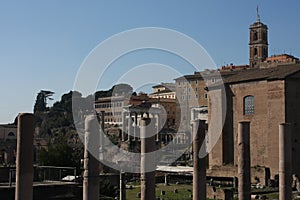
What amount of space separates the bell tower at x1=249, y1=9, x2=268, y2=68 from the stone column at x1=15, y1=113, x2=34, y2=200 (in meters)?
58.3

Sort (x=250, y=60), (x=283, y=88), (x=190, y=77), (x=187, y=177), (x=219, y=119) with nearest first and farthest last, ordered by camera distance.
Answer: (x=283, y=88), (x=187, y=177), (x=219, y=119), (x=190, y=77), (x=250, y=60)

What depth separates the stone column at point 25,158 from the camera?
312 inches

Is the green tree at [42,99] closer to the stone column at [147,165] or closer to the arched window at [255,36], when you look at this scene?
the arched window at [255,36]

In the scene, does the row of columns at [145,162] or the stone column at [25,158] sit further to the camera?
the row of columns at [145,162]

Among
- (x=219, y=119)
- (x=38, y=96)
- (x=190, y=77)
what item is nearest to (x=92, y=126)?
(x=219, y=119)

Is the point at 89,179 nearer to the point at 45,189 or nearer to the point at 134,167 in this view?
the point at 45,189

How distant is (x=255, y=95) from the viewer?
3266cm

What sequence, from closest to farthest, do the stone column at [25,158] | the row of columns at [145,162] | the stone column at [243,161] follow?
the stone column at [25,158] < the row of columns at [145,162] < the stone column at [243,161]

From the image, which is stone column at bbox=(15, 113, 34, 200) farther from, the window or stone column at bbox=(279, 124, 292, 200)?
the window

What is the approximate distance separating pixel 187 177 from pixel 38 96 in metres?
56.6

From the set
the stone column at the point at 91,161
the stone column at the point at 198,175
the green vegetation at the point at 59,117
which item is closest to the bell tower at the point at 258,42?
the green vegetation at the point at 59,117

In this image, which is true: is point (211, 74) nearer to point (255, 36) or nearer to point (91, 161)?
point (255, 36)

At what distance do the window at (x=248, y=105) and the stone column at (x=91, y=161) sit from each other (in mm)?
25568

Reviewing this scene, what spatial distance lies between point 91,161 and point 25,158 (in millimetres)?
1219
